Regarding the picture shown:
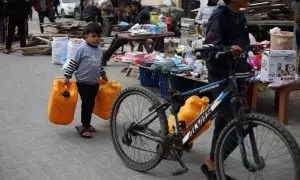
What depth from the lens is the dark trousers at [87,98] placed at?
5488mm

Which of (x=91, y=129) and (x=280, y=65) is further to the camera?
(x=280, y=65)

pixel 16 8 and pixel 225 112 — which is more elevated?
pixel 16 8

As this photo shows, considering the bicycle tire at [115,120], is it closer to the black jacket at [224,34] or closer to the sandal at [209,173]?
the sandal at [209,173]

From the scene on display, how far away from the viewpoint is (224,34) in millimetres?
3820

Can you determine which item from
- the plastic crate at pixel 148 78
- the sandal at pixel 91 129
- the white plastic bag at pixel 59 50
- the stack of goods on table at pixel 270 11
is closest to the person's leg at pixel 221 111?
the sandal at pixel 91 129

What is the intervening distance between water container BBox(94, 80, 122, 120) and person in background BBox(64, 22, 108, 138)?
146 mm

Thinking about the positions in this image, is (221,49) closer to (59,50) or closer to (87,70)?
(87,70)

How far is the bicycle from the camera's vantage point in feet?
11.0

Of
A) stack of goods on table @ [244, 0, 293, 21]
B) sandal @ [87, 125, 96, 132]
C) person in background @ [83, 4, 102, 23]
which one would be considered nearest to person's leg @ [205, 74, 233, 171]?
sandal @ [87, 125, 96, 132]

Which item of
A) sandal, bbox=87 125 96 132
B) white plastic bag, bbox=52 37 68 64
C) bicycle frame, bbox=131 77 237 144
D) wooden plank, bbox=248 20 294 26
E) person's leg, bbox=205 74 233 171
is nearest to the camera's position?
bicycle frame, bbox=131 77 237 144

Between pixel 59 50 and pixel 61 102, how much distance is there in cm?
573

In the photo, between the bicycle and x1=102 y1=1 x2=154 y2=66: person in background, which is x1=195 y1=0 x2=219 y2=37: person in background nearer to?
x1=102 y1=1 x2=154 y2=66: person in background

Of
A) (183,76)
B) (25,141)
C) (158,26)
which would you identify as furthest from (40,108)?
(158,26)

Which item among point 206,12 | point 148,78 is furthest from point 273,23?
point 148,78
